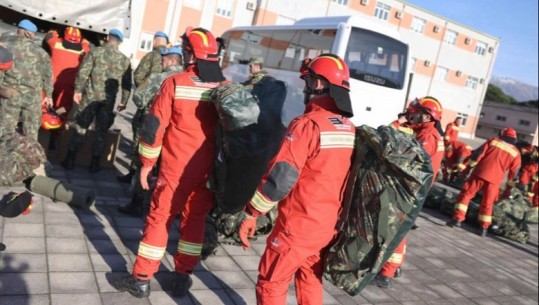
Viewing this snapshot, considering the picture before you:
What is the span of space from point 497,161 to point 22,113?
773 cm

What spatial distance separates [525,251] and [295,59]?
720 centimetres

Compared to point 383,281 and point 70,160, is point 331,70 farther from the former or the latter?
point 70,160

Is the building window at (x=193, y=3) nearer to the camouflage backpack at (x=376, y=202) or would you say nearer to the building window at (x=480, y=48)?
the camouflage backpack at (x=376, y=202)

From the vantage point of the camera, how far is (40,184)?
5039 mm

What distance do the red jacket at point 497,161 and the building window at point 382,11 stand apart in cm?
2807

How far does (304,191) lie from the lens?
2.83 metres

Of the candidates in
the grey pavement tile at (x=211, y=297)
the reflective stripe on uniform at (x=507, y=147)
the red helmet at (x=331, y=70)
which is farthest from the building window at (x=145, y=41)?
the red helmet at (x=331, y=70)

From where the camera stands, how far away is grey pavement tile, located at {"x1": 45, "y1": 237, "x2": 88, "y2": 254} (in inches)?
154

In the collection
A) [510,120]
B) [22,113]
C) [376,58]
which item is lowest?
[22,113]

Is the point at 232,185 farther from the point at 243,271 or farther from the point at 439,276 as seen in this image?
the point at 439,276

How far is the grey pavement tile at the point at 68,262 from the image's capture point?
3611 mm

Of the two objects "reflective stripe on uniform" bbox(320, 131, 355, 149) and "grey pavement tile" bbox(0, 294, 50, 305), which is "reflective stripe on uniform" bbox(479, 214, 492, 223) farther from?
"grey pavement tile" bbox(0, 294, 50, 305)

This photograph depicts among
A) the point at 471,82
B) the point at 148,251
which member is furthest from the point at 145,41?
the point at 471,82

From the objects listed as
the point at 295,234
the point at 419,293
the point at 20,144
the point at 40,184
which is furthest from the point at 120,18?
the point at 419,293
